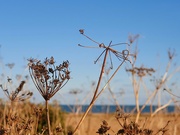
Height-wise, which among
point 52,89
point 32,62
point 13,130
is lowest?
point 13,130

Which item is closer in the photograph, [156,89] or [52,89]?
[52,89]

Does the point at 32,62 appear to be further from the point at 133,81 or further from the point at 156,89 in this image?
the point at 156,89

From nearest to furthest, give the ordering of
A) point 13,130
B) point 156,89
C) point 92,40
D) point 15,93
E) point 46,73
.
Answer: point 92,40, point 46,73, point 13,130, point 15,93, point 156,89

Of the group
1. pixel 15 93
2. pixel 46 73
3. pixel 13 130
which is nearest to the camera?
pixel 46 73

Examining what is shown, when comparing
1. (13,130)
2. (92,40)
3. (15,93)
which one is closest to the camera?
(92,40)

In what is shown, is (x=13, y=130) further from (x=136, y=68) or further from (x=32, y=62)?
(x=136, y=68)

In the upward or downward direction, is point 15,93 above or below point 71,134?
above

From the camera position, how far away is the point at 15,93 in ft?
16.4

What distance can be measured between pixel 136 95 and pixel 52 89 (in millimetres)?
3227

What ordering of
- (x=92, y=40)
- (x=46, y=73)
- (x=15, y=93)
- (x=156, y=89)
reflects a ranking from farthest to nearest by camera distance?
(x=156, y=89)
(x=15, y=93)
(x=46, y=73)
(x=92, y=40)

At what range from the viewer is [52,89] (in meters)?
3.20

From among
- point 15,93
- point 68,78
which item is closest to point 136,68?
point 15,93

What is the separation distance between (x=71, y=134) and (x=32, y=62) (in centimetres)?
77

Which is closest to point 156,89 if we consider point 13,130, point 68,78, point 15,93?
point 15,93
